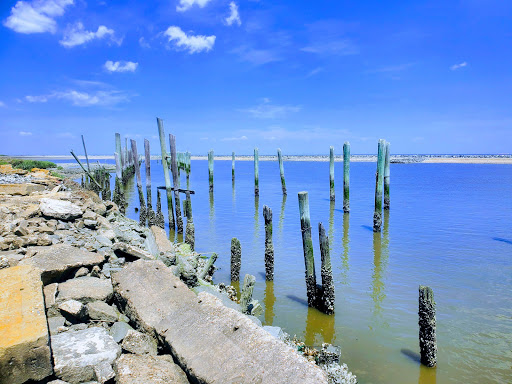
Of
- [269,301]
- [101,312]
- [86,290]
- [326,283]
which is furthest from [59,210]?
[326,283]

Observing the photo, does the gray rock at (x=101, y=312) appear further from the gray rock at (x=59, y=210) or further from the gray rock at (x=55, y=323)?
the gray rock at (x=59, y=210)

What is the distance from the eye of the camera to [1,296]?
3.72 m

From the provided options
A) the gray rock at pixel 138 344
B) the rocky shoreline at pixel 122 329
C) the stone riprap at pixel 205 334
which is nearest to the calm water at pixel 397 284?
the rocky shoreline at pixel 122 329

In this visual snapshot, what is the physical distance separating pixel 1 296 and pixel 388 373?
15.9ft

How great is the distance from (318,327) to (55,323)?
416cm

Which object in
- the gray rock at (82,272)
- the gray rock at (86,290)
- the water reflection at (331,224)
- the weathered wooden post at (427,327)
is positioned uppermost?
the gray rock at (82,272)

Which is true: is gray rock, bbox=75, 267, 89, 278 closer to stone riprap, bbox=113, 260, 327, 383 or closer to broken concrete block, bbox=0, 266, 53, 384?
stone riprap, bbox=113, 260, 327, 383

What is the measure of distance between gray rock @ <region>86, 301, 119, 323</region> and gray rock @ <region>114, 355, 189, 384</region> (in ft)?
3.27

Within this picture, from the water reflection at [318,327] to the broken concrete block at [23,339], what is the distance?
397 centimetres

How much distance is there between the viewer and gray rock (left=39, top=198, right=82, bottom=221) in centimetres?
801

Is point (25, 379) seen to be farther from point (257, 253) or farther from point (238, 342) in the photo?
point (257, 253)

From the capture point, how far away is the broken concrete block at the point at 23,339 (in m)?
2.91

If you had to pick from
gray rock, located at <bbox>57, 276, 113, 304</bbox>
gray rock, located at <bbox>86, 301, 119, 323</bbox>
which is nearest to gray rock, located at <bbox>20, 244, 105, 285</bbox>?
gray rock, located at <bbox>57, 276, 113, 304</bbox>

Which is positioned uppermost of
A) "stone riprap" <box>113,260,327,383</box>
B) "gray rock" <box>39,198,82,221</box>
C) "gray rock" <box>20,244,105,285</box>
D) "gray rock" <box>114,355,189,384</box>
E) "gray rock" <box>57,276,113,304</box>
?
"gray rock" <box>39,198,82,221</box>
